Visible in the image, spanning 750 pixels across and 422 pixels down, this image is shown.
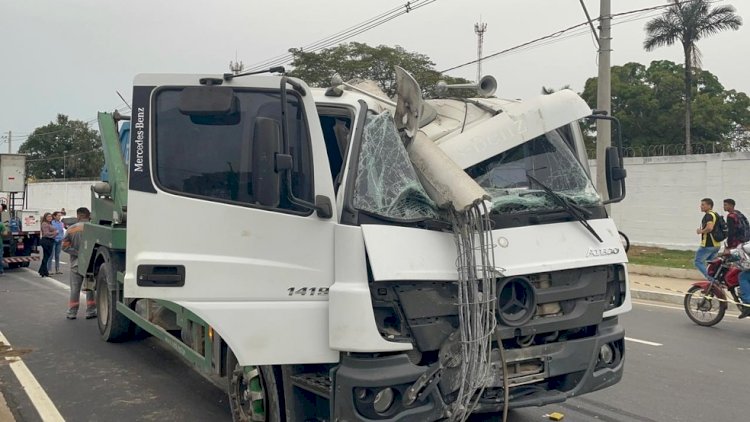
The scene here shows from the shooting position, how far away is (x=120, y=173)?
24.7 feet

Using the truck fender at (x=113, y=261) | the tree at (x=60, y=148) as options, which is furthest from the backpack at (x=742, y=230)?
the tree at (x=60, y=148)

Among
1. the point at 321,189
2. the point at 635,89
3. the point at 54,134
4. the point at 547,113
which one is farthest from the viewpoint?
the point at 54,134

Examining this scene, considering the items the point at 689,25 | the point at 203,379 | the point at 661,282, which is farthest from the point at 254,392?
the point at 689,25

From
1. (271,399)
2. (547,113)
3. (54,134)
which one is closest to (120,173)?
(271,399)

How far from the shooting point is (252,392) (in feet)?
13.7

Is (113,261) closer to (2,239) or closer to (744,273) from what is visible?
(744,273)

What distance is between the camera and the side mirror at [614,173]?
502 cm

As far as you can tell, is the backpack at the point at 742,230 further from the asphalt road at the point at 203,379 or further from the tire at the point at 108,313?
the tire at the point at 108,313

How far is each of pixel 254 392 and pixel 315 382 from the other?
62 centimetres

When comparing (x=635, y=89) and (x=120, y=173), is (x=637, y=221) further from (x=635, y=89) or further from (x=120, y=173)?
(x=635, y=89)

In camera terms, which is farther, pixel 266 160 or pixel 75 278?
pixel 75 278

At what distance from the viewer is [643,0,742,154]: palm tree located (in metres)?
28.6

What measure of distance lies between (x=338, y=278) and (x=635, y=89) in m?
40.6

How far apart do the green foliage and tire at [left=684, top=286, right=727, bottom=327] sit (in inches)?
1208
